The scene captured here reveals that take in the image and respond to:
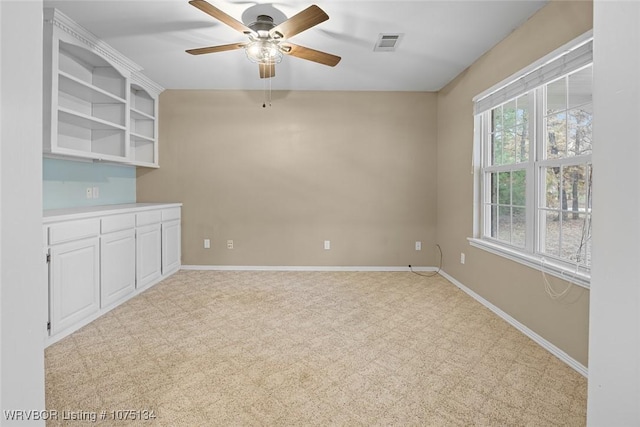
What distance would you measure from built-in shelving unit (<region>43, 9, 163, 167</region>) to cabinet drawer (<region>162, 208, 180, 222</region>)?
681mm

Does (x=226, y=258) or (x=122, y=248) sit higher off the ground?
(x=122, y=248)

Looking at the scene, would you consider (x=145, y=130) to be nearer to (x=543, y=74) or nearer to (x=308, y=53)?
(x=308, y=53)

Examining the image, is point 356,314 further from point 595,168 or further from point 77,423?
point 595,168

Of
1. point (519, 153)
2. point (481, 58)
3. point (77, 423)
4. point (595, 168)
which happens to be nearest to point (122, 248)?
point (77, 423)

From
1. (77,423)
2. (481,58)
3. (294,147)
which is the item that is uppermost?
(481,58)

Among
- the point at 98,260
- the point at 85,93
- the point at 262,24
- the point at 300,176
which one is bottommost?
the point at 98,260

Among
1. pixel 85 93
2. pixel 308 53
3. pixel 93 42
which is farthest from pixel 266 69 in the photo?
pixel 85 93

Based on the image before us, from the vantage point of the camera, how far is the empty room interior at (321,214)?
22.5 inches

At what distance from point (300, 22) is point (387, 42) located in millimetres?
1166

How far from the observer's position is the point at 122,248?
3.07 metres

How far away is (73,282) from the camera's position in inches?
97.1

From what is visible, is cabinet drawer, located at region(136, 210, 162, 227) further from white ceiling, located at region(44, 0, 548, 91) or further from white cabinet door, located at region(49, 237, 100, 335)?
white ceiling, located at region(44, 0, 548, 91)

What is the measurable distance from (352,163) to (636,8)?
3912 millimetres

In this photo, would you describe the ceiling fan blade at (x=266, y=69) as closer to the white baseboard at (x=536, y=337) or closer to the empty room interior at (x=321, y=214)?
the empty room interior at (x=321, y=214)
